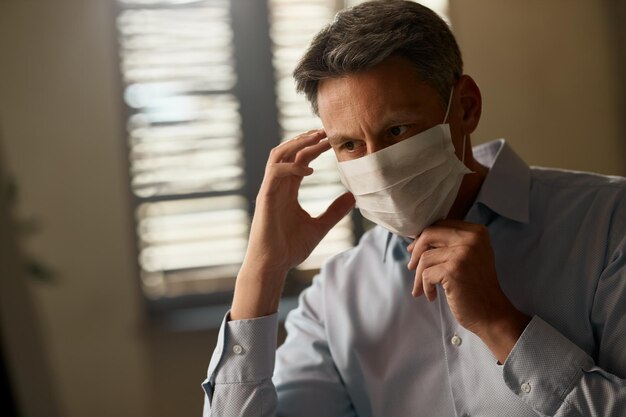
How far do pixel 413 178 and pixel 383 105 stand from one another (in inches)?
5.4

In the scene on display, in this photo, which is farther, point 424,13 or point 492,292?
point 424,13

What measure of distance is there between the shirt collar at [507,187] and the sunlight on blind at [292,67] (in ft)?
5.88

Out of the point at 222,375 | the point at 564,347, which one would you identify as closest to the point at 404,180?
the point at 564,347

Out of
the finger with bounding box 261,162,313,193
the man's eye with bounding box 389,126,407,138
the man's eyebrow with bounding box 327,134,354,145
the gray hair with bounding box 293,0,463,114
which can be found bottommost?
the finger with bounding box 261,162,313,193

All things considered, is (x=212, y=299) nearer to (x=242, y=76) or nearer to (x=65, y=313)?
(x=65, y=313)

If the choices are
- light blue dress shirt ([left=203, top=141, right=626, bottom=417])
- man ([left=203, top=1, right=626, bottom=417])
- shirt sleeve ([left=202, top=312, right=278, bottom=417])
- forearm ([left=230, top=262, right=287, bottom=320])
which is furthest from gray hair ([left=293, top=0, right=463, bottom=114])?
shirt sleeve ([left=202, top=312, right=278, bottom=417])

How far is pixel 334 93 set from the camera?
1.38m

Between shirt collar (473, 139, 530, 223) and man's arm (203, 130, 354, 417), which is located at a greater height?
shirt collar (473, 139, 530, 223)

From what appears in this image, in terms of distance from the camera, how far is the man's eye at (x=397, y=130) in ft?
4.44

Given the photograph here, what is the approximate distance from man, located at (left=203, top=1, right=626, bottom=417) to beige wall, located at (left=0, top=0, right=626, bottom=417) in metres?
1.74

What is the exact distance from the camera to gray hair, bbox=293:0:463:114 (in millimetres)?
1330

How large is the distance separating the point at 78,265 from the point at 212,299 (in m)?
0.56

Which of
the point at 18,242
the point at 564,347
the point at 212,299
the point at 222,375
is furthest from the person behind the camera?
the point at 212,299

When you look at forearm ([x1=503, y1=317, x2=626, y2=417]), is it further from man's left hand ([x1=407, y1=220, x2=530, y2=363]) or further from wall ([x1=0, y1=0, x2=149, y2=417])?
wall ([x1=0, y1=0, x2=149, y2=417])
